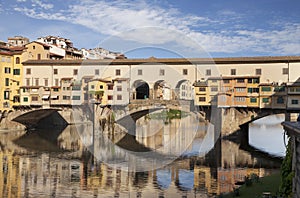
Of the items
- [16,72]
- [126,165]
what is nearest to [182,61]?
[126,165]

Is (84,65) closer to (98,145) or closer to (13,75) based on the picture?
(13,75)

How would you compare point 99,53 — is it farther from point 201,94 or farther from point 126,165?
point 126,165

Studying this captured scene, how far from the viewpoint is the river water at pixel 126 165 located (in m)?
17.0

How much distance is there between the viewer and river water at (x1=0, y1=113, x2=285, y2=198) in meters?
17.0

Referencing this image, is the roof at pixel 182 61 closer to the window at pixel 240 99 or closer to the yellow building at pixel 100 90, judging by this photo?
the yellow building at pixel 100 90

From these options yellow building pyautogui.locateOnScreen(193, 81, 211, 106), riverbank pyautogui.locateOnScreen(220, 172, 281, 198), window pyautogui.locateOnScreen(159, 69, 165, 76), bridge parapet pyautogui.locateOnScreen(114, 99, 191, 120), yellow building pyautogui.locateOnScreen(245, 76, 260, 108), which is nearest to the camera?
riverbank pyautogui.locateOnScreen(220, 172, 281, 198)

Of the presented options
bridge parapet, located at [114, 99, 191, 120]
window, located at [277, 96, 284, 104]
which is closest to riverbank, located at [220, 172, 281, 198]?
window, located at [277, 96, 284, 104]

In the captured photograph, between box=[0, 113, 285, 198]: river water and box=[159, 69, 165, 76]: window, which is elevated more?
box=[159, 69, 165, 76]: window

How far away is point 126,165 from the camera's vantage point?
76.4 feet

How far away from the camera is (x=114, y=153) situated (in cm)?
2847

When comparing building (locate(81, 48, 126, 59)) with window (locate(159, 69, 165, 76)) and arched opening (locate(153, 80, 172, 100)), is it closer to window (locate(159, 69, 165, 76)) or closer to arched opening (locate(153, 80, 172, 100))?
arched opening (locate(153, 80, 172, 100))

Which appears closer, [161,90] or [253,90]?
[253,90]

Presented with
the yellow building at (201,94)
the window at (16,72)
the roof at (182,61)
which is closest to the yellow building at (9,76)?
the window at (16,72)

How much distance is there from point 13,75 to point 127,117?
45.8ft
